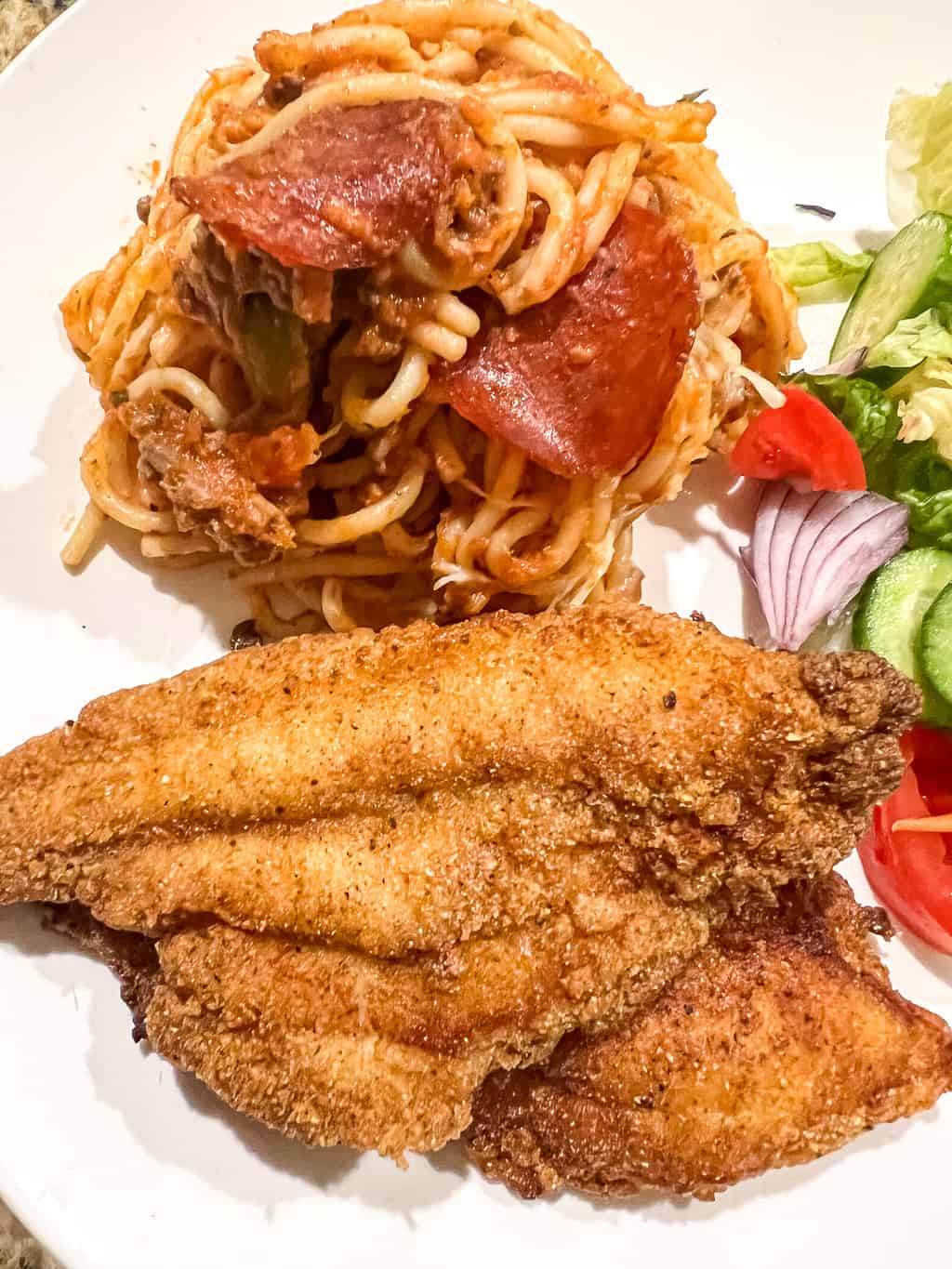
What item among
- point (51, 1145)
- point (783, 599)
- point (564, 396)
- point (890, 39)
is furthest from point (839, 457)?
point (51, 1145)

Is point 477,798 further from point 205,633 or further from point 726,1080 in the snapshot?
point 205,633

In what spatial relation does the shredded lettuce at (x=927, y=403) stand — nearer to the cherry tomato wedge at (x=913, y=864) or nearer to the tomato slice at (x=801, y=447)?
the tomato slice at (x=801, y=447)

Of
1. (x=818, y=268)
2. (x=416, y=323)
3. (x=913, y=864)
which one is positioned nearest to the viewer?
(x=416, y=323)

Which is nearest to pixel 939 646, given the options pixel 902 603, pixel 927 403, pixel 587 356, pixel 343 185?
pixel 902 603

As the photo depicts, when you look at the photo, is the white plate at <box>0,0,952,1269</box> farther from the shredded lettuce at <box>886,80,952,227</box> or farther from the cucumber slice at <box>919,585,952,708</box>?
the cucumber slice at <box>919,585,952,708</box>

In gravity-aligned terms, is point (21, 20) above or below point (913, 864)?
above

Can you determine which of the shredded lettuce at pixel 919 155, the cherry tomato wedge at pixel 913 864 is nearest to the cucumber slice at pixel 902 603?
the cherry tomato wedge at pixel 913 864

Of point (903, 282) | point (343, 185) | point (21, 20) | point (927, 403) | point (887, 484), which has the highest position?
point (21, 20)
